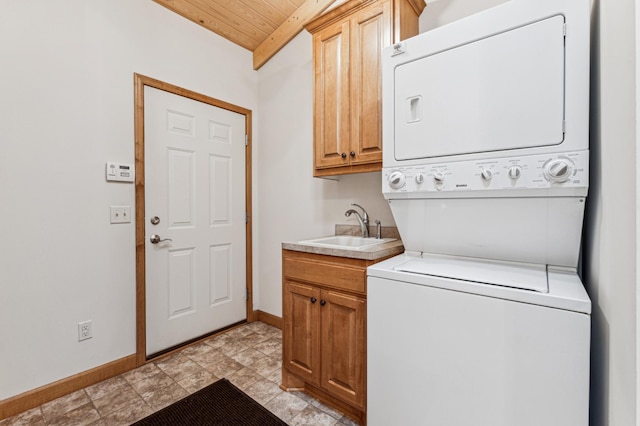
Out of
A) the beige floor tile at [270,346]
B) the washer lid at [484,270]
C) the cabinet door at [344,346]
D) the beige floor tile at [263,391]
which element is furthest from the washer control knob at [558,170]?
the beige floor tile at [270,346]

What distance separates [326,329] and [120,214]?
5.28 feet

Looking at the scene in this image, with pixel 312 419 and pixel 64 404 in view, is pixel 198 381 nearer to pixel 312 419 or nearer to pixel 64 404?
pixel 64 404

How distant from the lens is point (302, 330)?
5.57ft

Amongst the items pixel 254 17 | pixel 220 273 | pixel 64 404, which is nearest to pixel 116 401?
pixel 64 404

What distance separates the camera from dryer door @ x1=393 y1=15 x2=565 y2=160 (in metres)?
1.04

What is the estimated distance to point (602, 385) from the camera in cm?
88

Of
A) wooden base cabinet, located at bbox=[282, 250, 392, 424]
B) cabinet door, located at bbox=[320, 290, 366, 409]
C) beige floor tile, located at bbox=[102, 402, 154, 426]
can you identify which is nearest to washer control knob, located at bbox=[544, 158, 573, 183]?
wooden base cabinet, located at bbox=[282, 250, 392, 424]

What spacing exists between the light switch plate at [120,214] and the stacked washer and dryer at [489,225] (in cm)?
177

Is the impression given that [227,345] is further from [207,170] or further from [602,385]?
[602,385]

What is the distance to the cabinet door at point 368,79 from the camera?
166 centimetres

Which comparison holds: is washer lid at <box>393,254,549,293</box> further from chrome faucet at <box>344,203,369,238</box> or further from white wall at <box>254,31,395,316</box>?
white wall at <box>254,31,395,316</box>

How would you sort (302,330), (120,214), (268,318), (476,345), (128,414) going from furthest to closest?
(268,318) < (120,214) < (302,330) < (128,414) < (476,345)

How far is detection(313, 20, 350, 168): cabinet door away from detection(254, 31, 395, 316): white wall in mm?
378

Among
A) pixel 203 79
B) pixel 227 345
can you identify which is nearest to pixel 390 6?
pixel 203 79
